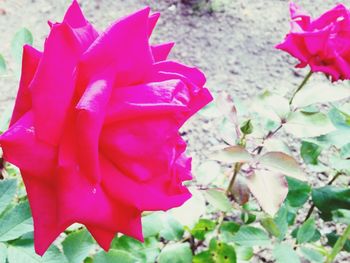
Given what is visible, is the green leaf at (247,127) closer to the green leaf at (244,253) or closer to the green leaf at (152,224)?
the green leaf at (152,224)

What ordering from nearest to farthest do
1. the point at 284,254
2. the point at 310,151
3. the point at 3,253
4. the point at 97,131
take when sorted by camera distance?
the point at 97,131 → the point at 3,253 → the point at 284,254 → the point at 310,151

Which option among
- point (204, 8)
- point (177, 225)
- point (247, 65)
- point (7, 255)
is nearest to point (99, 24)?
point (204, 8)

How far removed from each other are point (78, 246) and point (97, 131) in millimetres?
409

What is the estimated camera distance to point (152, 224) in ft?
3.16

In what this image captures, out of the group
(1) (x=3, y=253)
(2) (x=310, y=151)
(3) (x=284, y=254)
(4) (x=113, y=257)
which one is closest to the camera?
(1) (x=3, y=253)

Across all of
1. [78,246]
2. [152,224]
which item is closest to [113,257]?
[78,246]

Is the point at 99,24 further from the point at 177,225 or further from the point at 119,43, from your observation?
the point at 119,43

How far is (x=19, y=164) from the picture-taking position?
1.60ft

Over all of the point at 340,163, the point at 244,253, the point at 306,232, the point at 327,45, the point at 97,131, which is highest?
the point at 97,131

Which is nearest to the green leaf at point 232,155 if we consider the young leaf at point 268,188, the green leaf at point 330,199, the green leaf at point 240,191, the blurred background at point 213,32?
the young leaf at point 268,188

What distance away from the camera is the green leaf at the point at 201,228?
3.55ft

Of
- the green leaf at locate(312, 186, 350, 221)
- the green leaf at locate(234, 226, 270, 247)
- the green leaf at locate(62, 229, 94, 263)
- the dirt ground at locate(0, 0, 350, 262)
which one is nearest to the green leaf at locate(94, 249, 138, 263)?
the green leaf at locate(62, 229, 94, 263)

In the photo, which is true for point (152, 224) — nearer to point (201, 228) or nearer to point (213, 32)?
point (201, 228)

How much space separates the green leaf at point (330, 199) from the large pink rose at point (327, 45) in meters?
0.30
